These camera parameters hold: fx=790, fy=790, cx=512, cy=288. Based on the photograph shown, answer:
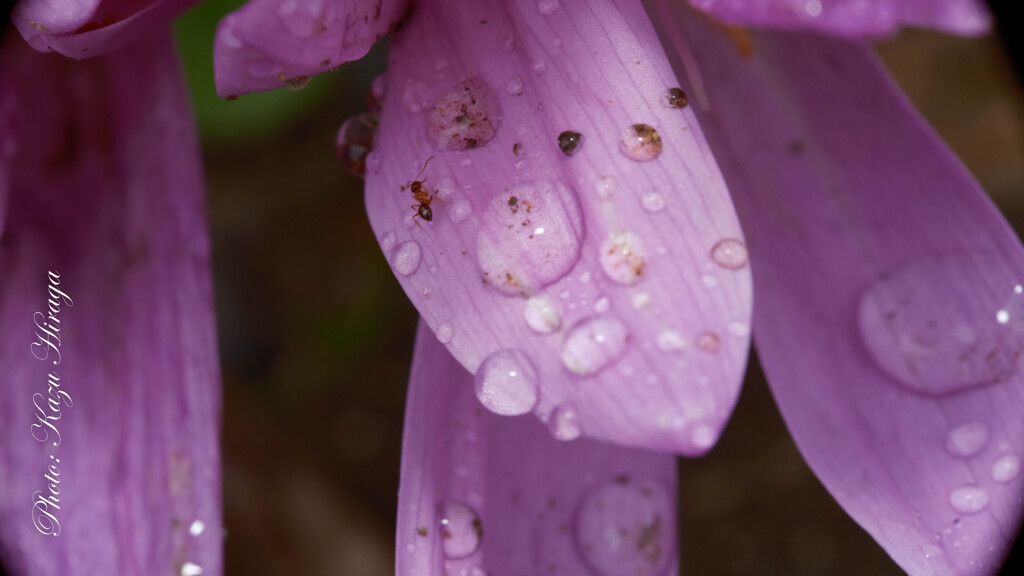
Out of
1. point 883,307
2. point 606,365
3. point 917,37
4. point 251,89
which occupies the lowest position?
point 917,37

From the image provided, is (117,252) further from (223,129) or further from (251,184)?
(251,184)

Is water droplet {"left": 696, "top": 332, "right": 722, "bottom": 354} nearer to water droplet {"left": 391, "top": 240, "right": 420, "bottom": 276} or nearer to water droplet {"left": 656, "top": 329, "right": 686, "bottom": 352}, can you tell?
water droplet {"left": 656, "top": 329, "right": 686, "bottom": 352}

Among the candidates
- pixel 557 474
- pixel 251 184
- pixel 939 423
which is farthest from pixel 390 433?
pixel 939 423

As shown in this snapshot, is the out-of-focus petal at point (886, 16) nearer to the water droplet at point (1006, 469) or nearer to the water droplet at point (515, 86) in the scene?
the water droplet at point (515, 86)

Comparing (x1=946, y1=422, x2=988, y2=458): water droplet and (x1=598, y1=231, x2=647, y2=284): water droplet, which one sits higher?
(x1=598, y1=231, x2=647, y2=284): water droplet

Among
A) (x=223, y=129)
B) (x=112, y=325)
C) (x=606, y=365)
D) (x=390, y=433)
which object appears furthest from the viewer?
(x=390, y=433)

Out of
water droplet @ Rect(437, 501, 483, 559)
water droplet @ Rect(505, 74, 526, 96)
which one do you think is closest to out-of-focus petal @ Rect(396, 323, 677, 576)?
water droplet @ Rect(437, 501, 483, 559)

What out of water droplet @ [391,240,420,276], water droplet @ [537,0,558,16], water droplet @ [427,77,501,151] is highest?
water droplet @ [537,0,558,16]

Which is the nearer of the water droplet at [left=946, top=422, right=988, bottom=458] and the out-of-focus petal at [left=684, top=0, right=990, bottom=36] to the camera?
the out-of-focus petal at [left=684, top=0, right=990, bottom=36]
